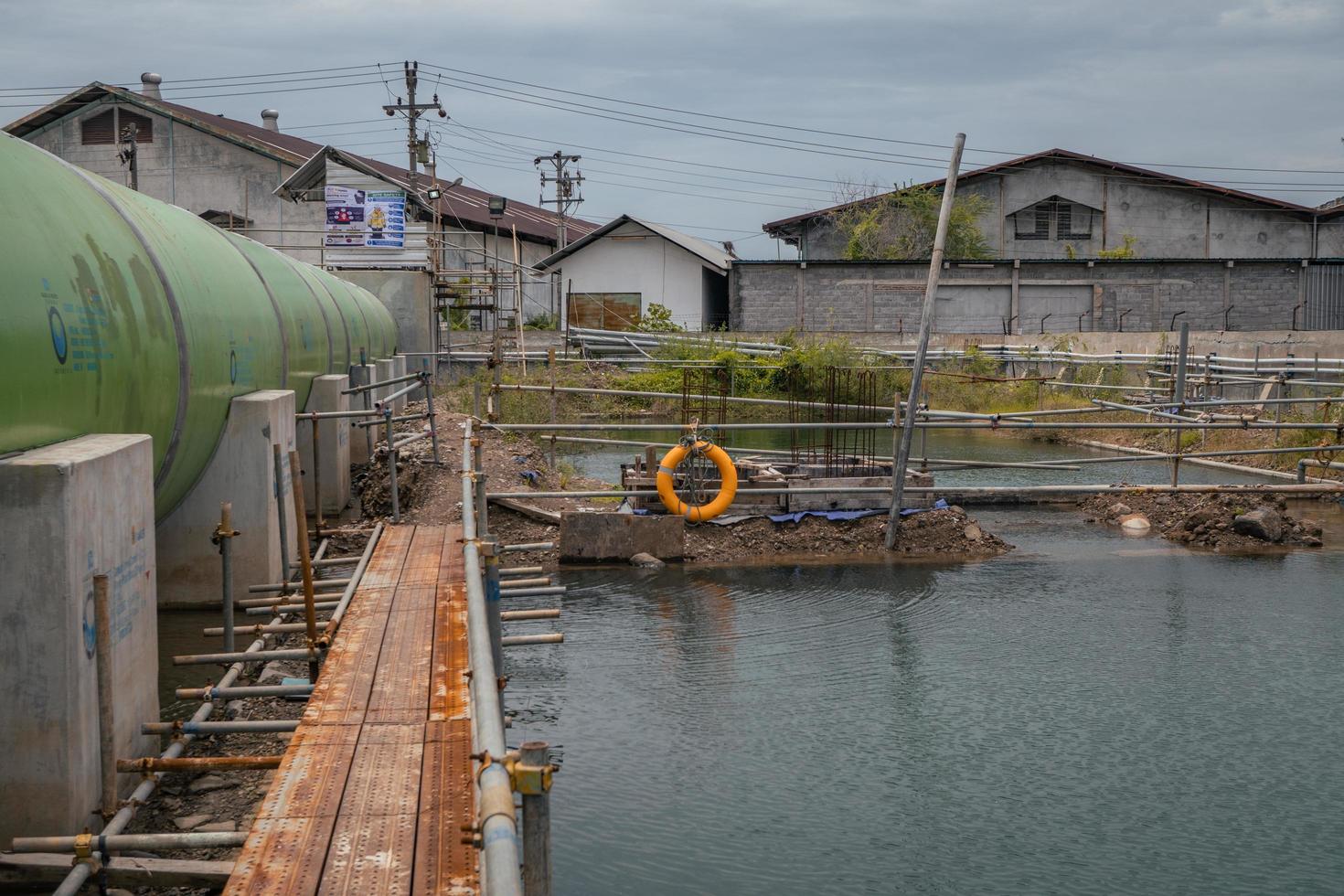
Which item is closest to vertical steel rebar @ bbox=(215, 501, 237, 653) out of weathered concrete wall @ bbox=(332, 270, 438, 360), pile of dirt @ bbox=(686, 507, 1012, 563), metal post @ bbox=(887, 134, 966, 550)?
pile of dirt @ bbox=(686, 507, 1012, 563)

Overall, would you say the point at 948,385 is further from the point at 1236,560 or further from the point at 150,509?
the point at 150,509

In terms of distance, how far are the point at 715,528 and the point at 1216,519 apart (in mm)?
6184

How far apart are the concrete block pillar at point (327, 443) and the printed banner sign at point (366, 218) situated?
17166 millimetres

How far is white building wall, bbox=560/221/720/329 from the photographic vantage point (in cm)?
4100

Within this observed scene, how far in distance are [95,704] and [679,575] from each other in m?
8.37

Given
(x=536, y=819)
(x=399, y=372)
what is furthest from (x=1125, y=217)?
(x=536, y=819)

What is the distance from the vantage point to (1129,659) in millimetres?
10594

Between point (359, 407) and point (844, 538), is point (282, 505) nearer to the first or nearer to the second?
point (844, 538)

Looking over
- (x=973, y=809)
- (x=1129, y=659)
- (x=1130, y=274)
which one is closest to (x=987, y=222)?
(x=1130, y=274)

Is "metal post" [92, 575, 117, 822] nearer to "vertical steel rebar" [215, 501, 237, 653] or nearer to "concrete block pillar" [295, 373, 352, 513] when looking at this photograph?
"vertical steel rebar" [215, 501, 237, 653]

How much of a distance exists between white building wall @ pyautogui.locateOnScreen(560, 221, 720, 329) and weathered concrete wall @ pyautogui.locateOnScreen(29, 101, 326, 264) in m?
9.14

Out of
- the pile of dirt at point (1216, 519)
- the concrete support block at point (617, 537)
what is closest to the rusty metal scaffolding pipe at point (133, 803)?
the concrete support block at point (617, 537)

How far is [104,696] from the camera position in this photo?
5.52 m

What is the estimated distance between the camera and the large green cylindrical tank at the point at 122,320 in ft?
18.4
